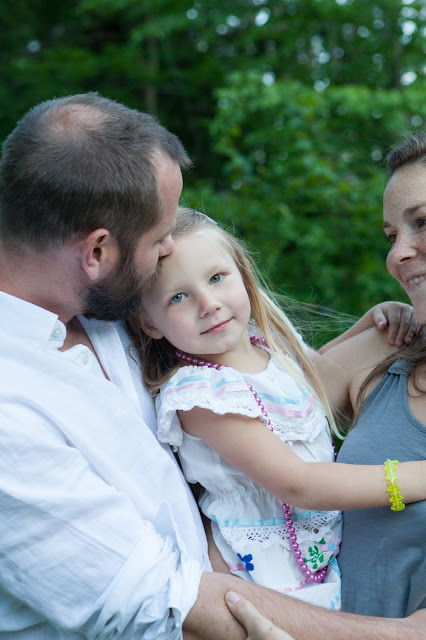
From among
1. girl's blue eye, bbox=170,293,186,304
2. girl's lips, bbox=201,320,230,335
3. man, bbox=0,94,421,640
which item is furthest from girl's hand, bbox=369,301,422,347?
man, bbox=0,94,421,640

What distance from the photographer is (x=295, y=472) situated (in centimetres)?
201

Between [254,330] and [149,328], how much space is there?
412 millimetres

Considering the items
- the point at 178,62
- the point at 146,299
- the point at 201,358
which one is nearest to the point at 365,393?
the point at 201,358

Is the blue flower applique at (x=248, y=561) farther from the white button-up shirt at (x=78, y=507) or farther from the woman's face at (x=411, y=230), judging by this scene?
the woman's face at (x=411, y=230)

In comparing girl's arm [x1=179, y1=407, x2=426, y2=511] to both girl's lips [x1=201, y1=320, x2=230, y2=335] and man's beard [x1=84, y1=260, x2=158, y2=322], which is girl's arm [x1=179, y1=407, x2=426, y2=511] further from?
man's beard [x1=84, y1=260, x2=158, y2=322]

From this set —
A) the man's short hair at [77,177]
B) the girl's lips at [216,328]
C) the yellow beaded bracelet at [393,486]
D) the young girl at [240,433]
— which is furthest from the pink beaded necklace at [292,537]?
the man's short hair at [77,177]

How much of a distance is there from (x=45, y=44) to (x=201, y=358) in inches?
386

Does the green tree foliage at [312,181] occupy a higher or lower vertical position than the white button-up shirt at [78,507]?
lower

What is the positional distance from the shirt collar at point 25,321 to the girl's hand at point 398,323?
1.22 meters

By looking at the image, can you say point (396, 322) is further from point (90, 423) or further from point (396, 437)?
point (90, 423)

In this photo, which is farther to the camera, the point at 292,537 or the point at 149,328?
the point at 149,328

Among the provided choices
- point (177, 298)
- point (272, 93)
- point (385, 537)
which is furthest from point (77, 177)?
point (272, 93)

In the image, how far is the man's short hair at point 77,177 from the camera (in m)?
1.97

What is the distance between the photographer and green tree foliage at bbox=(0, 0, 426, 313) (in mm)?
6234
